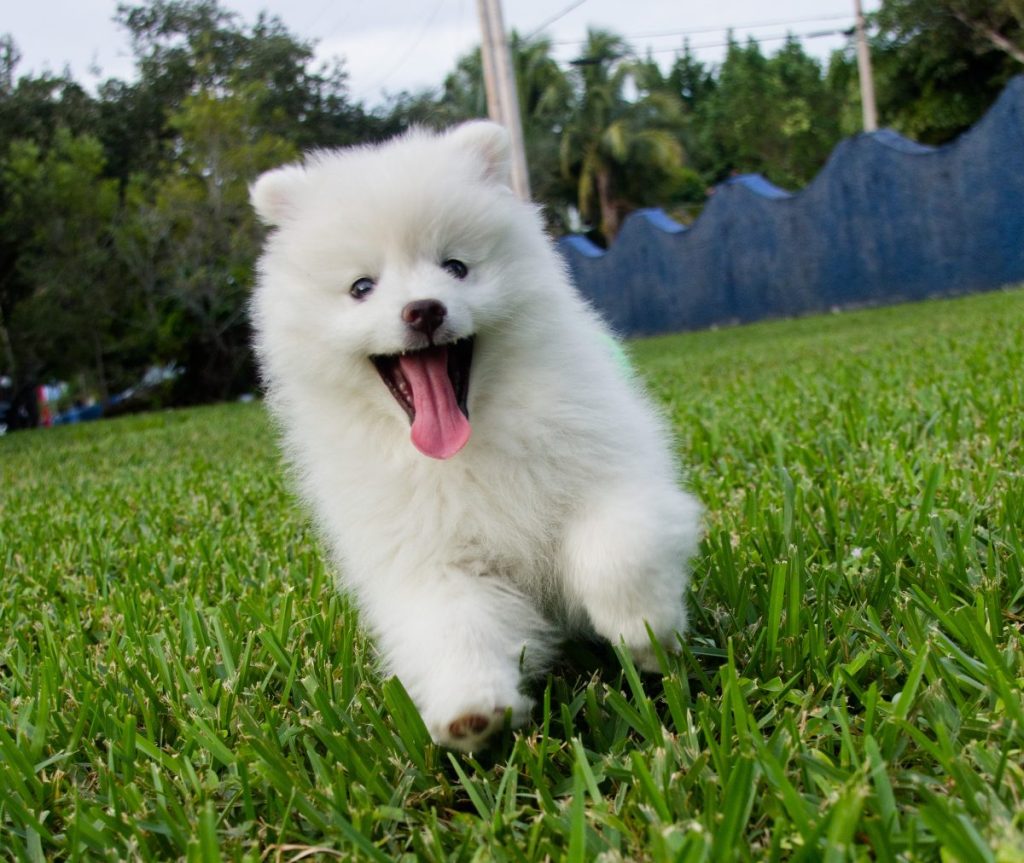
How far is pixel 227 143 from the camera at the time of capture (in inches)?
869

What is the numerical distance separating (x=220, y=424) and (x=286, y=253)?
10419 millimetres

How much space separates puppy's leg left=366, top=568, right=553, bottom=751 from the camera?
1825 millimetres

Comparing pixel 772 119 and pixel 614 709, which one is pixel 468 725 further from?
pixel 772 119

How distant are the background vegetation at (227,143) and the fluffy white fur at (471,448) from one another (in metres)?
16.0

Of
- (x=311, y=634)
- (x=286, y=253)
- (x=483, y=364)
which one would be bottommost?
(x=311, y=634)

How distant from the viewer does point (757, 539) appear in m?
2.92

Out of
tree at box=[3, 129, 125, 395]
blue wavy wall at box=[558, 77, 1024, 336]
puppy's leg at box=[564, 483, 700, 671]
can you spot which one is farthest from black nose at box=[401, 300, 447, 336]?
tree at box=[3, 129, 125, 395]

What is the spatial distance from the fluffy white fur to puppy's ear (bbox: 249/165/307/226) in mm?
84

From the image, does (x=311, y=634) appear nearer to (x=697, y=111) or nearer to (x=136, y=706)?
(x=136, y=706)

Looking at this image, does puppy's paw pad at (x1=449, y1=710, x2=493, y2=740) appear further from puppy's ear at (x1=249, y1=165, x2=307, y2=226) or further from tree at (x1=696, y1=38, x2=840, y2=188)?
tree at (x1=696, y1=38, x2=840, y2=188)

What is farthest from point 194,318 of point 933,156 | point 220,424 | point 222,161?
point 933,156

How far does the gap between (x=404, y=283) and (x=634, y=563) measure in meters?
0.70

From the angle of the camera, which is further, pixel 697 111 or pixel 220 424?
pixel 697 111

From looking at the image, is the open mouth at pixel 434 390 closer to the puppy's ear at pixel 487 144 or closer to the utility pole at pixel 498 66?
the puppy's ear at pixel 487 144
